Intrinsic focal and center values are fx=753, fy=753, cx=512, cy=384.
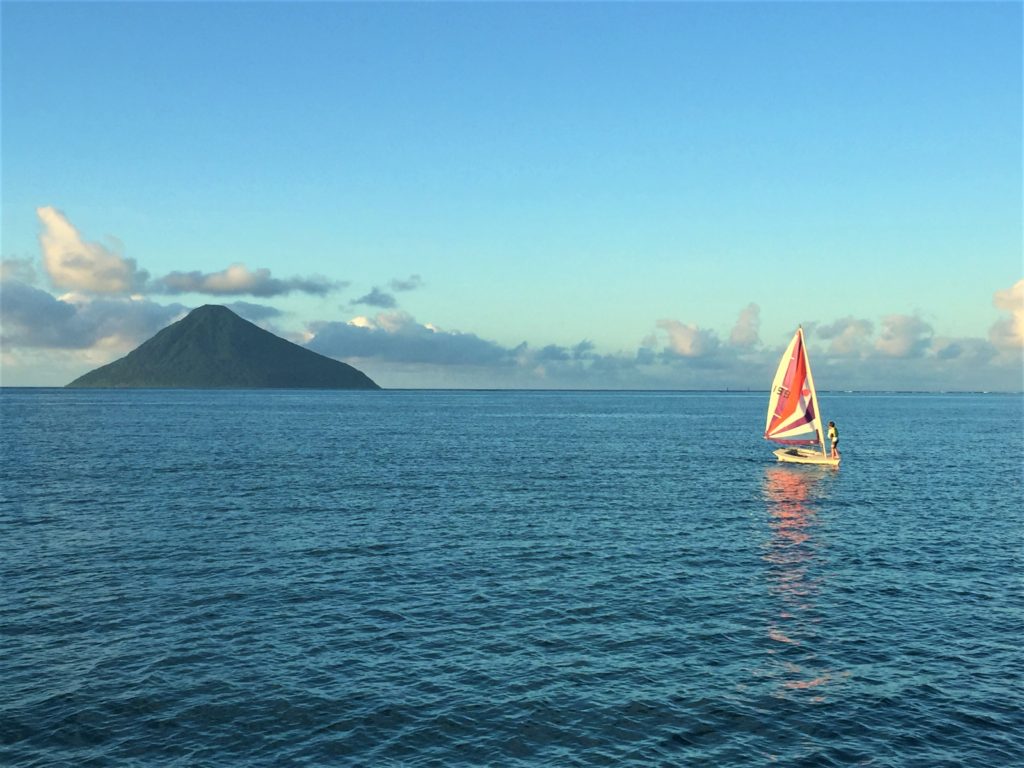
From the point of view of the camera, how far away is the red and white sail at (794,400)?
94625 millimetres

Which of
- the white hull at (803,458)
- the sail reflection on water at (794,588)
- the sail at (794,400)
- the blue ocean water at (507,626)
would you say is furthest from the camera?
the sail at (794,400)

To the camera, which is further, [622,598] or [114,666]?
[622,598]

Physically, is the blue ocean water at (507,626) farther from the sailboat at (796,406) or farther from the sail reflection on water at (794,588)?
the sailboat at (796,406)

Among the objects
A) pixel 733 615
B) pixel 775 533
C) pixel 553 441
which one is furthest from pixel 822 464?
pixel 733 615

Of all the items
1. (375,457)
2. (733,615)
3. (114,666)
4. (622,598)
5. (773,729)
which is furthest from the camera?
(375,457)

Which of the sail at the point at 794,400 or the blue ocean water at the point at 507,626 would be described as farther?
the sail at the point at 794,400

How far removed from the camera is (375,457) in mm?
105250

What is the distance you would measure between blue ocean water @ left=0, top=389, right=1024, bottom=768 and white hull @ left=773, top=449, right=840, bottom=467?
17.1 m

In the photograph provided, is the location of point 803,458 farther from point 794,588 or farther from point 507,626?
point 507,626

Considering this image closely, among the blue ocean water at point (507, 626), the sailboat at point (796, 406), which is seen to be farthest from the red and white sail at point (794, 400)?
the blue ocean water at point (507, 626)

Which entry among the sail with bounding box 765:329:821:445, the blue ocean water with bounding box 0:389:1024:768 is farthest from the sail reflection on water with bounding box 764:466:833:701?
the sail with bounding box 765:329:821:445

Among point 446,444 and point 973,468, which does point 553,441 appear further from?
point 973,468

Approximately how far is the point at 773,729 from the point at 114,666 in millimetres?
24322

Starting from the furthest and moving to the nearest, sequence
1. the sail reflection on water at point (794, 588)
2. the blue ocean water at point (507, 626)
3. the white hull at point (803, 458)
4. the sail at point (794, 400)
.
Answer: the sail at point (794, 400), the white hull at point (803, 458), the sail reflection on water at point (794, 588), the blue ocean water at point (507, 626)
